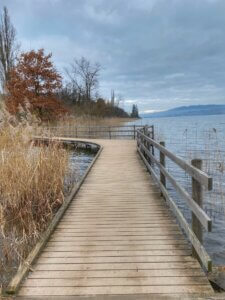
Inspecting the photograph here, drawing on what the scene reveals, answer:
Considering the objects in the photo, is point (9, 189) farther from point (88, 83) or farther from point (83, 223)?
point (88, 83)

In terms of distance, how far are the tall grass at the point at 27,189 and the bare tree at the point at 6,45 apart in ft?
75.4

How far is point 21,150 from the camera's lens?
6570 millimetres

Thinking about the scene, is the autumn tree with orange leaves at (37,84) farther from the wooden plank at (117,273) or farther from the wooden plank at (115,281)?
the wooden plank at (115,281)

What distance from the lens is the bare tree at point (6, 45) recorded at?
2792 centimetres

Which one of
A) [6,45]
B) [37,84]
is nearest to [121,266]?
[37,84]

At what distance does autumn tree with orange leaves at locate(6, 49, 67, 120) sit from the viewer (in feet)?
77.6

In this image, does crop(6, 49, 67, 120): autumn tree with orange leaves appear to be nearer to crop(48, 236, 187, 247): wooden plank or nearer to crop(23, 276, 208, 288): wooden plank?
crop(48, 236, 187, 247): wooden plank

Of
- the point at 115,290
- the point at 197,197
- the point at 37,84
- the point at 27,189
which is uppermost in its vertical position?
the point at 37,84

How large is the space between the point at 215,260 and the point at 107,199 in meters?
2.15

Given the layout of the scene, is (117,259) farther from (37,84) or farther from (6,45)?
(6,45)

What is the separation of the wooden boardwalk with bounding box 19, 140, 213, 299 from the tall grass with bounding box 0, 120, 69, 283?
468mm

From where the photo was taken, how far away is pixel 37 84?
2392 centimetres

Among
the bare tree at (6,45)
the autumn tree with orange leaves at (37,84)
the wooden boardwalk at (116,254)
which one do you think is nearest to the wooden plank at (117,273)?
the wooden boardwalk at (116,254)

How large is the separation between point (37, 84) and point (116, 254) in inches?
847
